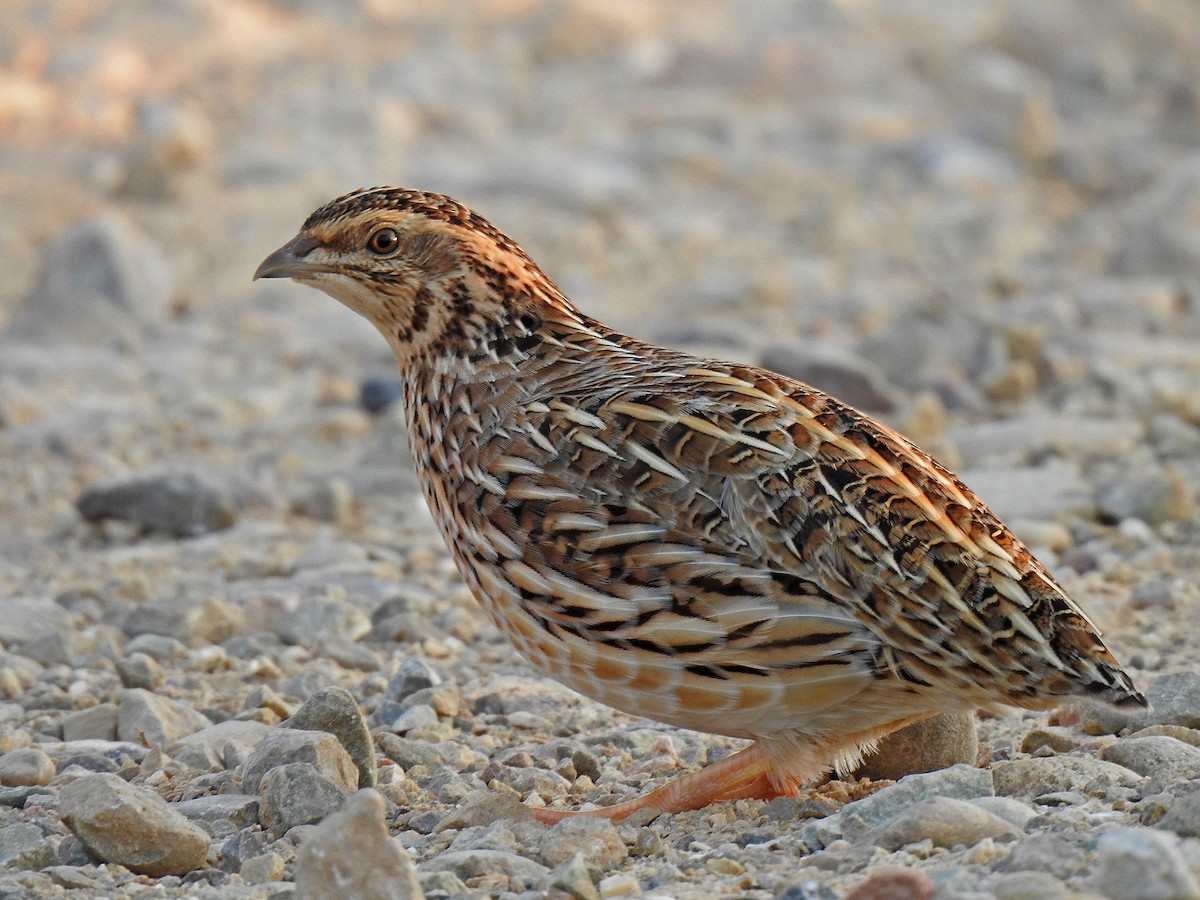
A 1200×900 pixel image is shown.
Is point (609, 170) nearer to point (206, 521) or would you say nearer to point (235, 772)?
point (206, 521)

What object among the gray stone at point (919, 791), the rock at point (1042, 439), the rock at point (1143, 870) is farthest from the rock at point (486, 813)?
the rock at point (1042, 439)

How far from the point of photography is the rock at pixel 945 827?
495 cm

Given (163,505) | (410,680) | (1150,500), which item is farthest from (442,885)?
(1150,500)

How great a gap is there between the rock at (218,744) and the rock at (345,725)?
1.17 feet

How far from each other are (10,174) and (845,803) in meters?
10.7

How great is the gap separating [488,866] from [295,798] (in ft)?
2.37

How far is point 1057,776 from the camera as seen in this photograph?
5480mm

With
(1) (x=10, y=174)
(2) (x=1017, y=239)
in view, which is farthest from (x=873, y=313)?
(1) (x=10, y=174)

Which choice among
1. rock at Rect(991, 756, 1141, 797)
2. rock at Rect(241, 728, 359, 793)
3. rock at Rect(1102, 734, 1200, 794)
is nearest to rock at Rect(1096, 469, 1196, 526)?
rock at Rect(1102, 734, 1200, 794)

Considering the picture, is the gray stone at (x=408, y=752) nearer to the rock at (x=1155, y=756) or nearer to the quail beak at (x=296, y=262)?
the quail beak at (x=296, y=262)

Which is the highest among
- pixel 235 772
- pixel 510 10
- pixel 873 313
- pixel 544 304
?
pixel 510 10

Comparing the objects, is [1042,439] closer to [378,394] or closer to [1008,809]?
[378,394]

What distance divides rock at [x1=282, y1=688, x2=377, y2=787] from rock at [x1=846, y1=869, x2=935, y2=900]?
181cm

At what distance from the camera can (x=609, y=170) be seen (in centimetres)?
1541
